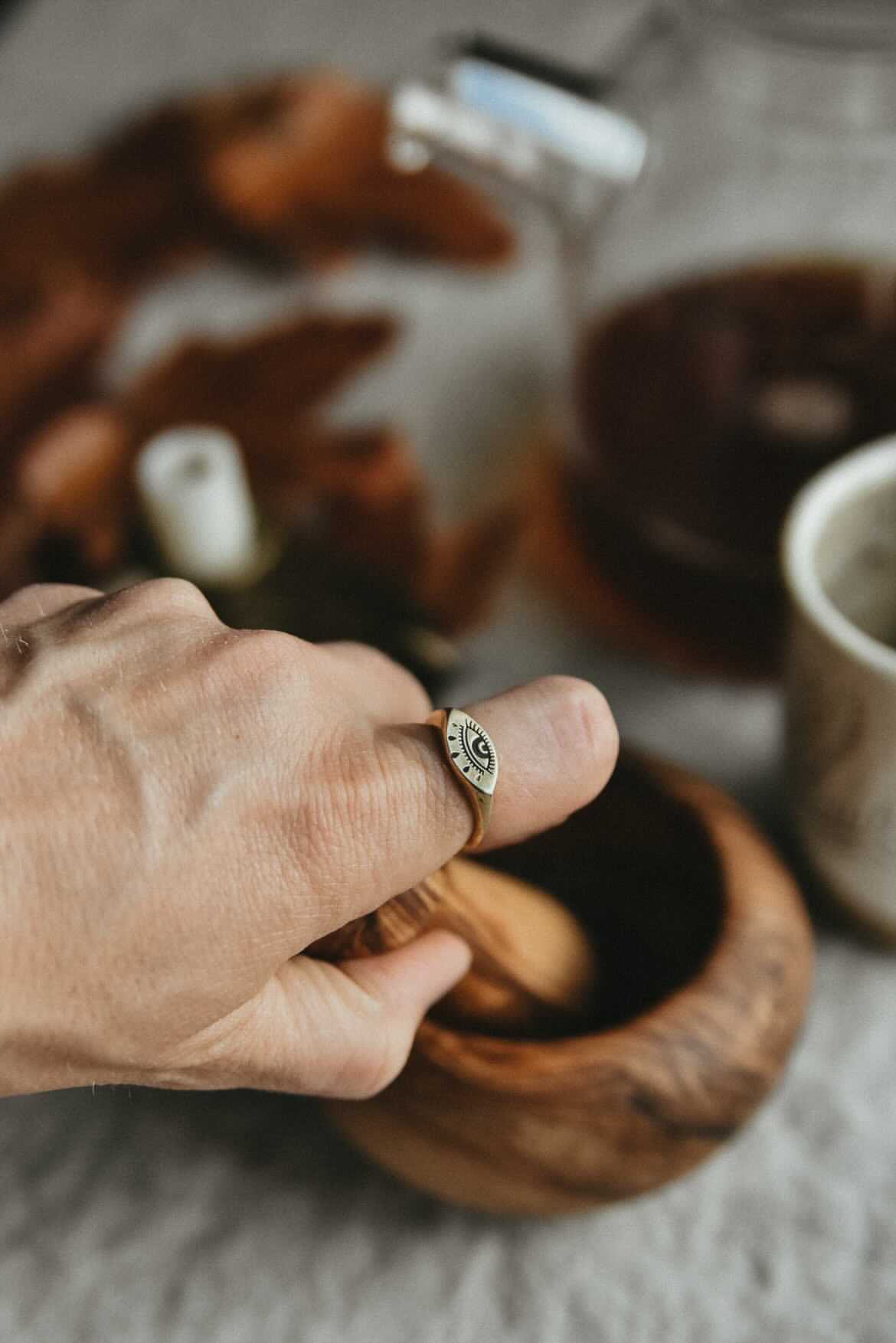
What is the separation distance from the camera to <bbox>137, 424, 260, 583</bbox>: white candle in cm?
42

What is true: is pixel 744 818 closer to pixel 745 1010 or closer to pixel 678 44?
pixel 745 1010

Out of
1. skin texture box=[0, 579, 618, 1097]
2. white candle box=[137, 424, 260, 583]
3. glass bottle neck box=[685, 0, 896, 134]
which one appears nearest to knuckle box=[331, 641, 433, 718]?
skin texture box=[0, 579, 618, 1097]

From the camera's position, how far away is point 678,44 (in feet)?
1.62

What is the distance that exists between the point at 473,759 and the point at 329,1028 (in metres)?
0.07

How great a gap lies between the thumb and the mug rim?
0.13 metres

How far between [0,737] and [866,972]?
0.28 metres

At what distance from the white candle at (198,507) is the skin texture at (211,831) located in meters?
0.14

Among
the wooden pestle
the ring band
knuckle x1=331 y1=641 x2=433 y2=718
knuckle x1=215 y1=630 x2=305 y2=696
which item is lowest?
the wooden pestle

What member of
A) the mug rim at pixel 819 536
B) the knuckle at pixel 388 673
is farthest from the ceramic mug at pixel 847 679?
the knuckle at pixel 388 673

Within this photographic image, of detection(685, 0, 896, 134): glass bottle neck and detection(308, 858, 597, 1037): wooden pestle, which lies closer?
detection(308, 858, 597, 1037): wooden pestle

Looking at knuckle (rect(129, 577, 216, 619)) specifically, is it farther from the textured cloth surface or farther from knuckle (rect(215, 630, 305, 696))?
the textured cloth surface

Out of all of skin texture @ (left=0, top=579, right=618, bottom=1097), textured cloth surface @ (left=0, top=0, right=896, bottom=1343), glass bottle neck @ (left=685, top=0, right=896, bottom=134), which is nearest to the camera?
skin texture @ (left=0, top=579, right=618, bottom=1097)

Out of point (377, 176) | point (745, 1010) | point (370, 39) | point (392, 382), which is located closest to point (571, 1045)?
point (745, 1010)

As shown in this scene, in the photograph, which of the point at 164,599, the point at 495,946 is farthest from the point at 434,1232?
the point at 164,599
